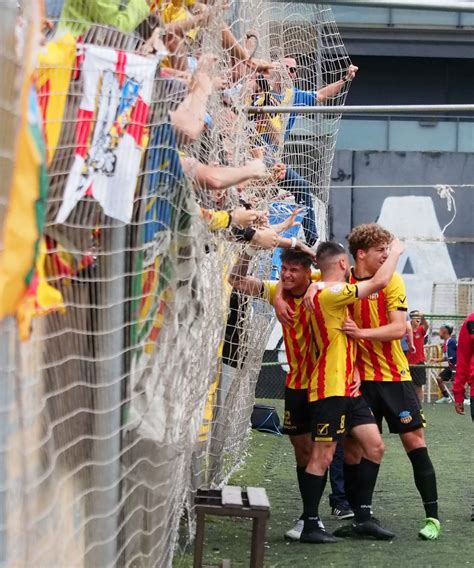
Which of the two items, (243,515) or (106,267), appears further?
(243,515)

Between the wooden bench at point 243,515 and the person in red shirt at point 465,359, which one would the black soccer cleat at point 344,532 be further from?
the wooden bench at point 243,515

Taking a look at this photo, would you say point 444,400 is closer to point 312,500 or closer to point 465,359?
point 465,359

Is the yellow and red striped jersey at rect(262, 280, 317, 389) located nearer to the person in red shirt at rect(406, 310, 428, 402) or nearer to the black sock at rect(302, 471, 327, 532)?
the black sock at rect(302, 471, 327, 532)

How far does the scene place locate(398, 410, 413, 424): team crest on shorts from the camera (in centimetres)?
706

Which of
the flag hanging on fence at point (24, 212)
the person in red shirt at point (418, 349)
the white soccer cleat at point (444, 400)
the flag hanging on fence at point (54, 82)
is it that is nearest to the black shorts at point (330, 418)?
the flag hanging on fence at point (54, 82)

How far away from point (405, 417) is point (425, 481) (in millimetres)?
407

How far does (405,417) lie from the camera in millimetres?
7062

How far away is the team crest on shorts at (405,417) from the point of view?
706cm

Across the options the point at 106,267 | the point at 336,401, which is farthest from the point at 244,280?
the point at 106,267

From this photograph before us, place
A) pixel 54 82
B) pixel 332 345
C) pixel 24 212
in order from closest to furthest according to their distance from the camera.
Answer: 1. pixel 24 212
2. pixel 54 82
3. pixel 332 345

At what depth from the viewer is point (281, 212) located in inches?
324

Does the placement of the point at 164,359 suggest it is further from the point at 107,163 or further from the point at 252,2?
the point at 252,2

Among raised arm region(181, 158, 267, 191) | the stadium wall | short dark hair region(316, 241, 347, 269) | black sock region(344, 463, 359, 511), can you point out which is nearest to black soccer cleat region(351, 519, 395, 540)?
black sock region(344, 463, 359, 511)

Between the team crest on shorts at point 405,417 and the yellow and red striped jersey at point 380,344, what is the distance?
23 centimetres
